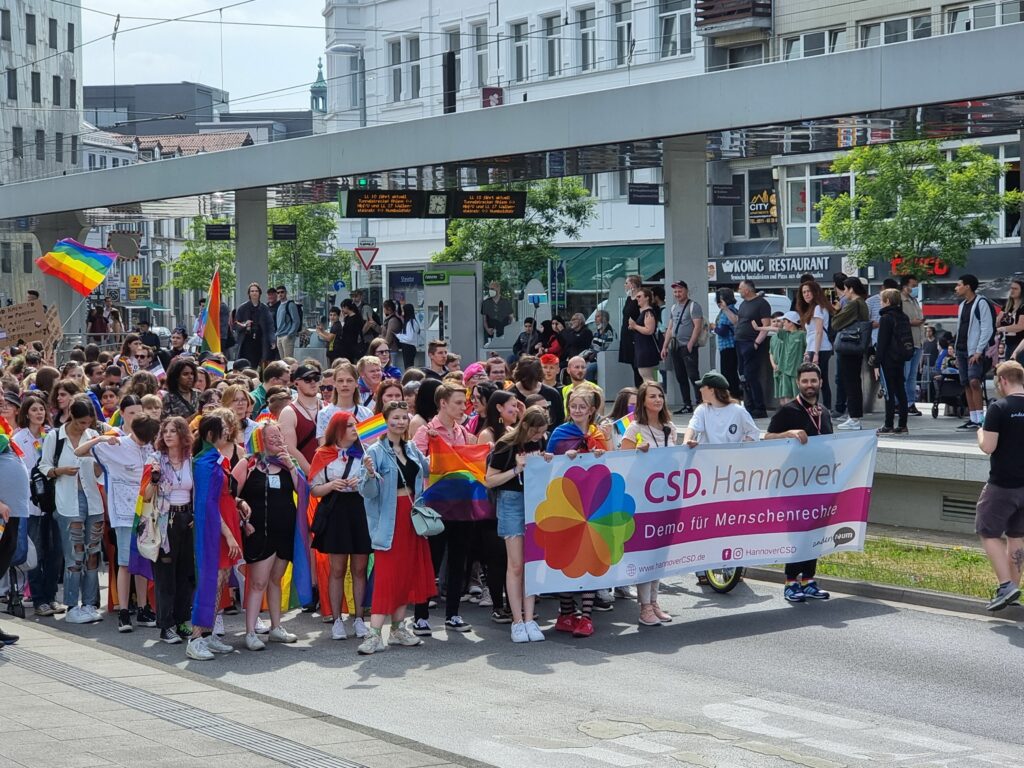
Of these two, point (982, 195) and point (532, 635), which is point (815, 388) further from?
point (982, 195)

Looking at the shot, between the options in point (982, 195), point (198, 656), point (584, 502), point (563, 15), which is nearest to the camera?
point (198, 656)

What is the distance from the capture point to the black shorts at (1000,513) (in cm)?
1141

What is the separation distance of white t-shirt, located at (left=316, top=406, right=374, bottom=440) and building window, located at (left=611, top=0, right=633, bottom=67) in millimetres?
33345

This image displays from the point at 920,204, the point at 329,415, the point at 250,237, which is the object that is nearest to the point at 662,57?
the point at 920,204

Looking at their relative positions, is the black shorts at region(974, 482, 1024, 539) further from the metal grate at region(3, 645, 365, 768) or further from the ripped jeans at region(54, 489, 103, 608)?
the ripped jeans at region(54, 489, 103, 608)

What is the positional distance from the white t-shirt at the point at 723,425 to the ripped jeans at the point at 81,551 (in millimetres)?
4595

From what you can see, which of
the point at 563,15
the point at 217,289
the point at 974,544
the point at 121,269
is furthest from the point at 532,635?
the point at 121,269

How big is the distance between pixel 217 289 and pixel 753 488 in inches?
457

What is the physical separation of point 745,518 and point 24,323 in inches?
724

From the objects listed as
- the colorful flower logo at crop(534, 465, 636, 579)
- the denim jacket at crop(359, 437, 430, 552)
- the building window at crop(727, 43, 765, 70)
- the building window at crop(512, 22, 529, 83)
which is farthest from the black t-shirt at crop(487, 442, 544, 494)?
the building window at crop(727, 43, 765, 70)

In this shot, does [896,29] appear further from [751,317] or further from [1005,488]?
[1005,488]

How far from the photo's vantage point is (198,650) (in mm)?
10445

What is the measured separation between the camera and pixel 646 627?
37.9 ft

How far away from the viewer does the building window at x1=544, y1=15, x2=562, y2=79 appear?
46.5 metres
